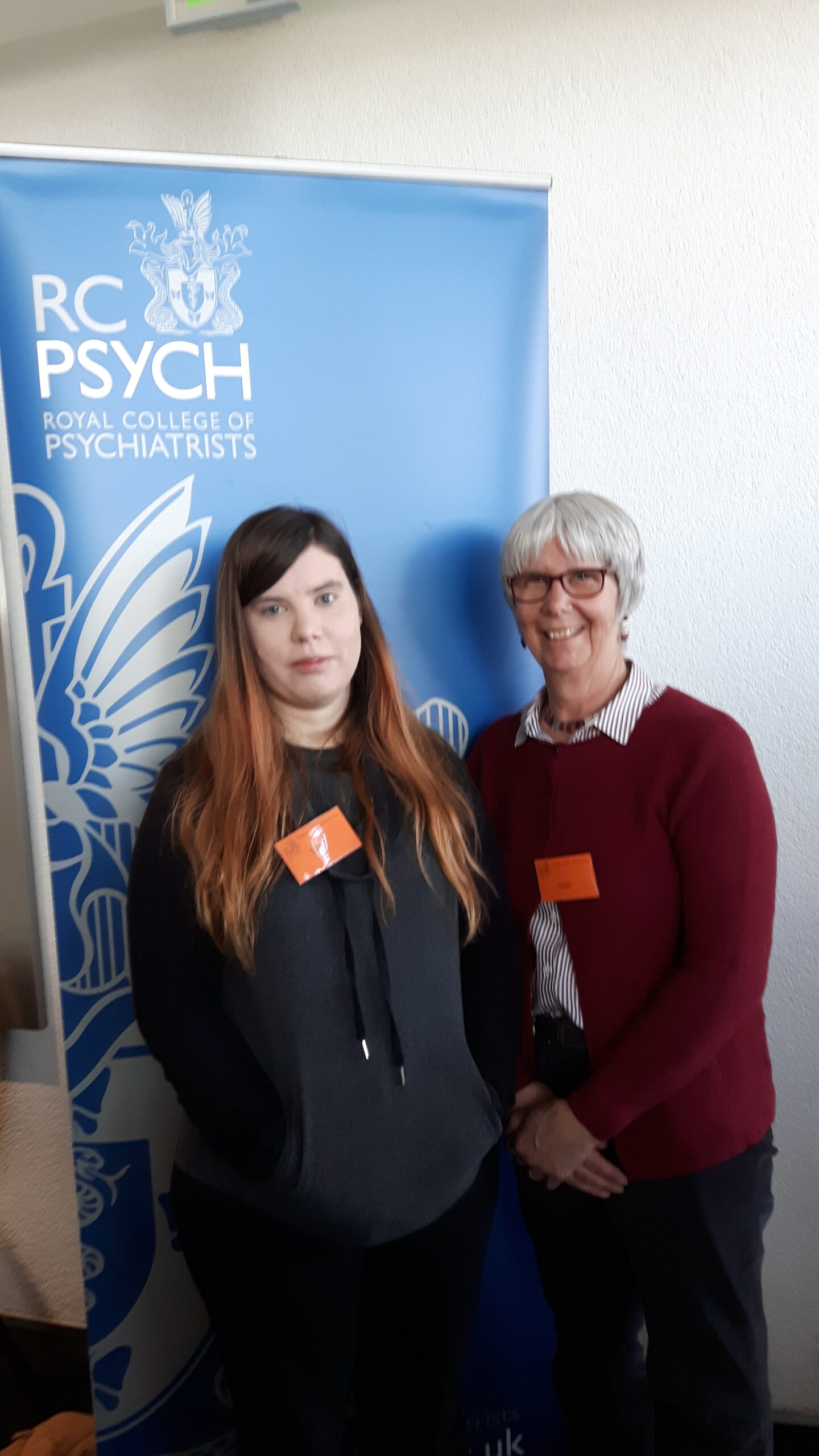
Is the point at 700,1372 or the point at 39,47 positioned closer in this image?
the point at 700,1372

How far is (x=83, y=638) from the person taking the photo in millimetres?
1526

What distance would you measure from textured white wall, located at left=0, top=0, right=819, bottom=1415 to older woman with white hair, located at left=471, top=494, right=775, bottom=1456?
0.56 meters

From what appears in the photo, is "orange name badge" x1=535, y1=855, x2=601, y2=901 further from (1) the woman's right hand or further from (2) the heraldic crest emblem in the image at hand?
(2) the heraldic crest emblem

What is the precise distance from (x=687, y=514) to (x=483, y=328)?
602mm

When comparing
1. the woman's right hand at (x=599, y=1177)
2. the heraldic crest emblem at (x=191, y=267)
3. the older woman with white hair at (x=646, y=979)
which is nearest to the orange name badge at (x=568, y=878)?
the older woman with white hair at (x=646, y=979)

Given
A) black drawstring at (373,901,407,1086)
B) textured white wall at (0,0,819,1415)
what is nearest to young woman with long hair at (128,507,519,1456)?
black drawstring at (373,901,407,1086)

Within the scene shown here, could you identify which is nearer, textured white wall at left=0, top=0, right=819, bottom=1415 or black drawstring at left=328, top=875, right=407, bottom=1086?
black drawstring at left=328, top=875, right=407, bottom=1086

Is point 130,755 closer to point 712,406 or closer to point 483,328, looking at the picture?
point 483,328

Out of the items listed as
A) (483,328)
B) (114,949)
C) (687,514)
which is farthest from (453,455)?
(114,949)

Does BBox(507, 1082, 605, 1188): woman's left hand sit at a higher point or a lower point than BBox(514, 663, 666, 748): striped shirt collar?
lower

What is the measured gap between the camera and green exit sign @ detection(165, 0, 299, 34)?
1.71 m

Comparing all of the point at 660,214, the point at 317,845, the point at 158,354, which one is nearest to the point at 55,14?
the point at 158,354

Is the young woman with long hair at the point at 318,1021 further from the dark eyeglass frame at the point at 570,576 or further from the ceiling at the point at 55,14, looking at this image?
the ceiling at the point at 55,14

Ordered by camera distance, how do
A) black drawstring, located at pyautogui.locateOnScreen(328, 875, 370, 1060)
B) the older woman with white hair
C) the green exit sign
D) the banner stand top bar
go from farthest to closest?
1. the green exit sign
2. the banner stand top bar
3. the older woman with white hair
4. black drawstring, located at pyautogui.locateOnScreen(328, 875, 370, 1060)
